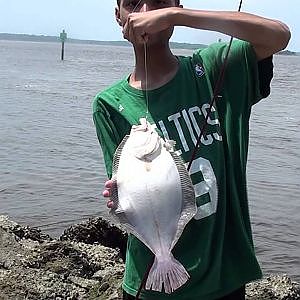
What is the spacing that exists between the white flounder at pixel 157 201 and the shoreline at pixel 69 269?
104 inches

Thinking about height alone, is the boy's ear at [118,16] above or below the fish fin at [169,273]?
above

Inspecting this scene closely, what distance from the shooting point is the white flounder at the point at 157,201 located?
2.72 m

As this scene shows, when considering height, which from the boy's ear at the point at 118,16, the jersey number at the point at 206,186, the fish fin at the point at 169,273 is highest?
the boy's ear at the point at 118,16

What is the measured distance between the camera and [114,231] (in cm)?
834

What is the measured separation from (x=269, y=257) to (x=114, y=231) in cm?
277

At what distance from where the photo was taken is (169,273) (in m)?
2.70

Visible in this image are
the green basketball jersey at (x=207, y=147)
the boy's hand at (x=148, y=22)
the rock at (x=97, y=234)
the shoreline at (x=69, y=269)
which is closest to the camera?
the boy's hand at (x=148, y=22)

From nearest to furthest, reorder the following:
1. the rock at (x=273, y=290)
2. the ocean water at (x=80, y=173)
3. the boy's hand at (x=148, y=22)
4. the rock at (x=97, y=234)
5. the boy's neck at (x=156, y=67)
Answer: the boy's hand at (x=148, y=22)
the boy's neck at (x=156, y=67)
the rock at (x=273, y=290)
the rock at (x=97, y=234)
the ocean water at (x=80, y=173)

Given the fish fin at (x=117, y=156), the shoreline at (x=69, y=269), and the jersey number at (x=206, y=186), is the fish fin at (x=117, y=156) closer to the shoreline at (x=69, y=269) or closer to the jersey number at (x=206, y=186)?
the jersey number at (x=206, y=186)

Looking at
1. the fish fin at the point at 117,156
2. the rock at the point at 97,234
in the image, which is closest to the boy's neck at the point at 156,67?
the fish fin at the point at 117,156

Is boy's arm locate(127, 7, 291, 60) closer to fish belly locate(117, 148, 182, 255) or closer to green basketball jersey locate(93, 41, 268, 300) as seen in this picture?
green basketball jersey locate(93, 41, 268, 300)

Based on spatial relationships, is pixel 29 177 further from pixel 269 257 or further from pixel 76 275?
pixel 76 275

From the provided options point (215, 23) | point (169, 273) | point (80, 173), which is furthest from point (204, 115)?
point (80, 173)

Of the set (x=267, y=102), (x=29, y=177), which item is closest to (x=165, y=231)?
(x=29, y=177)
